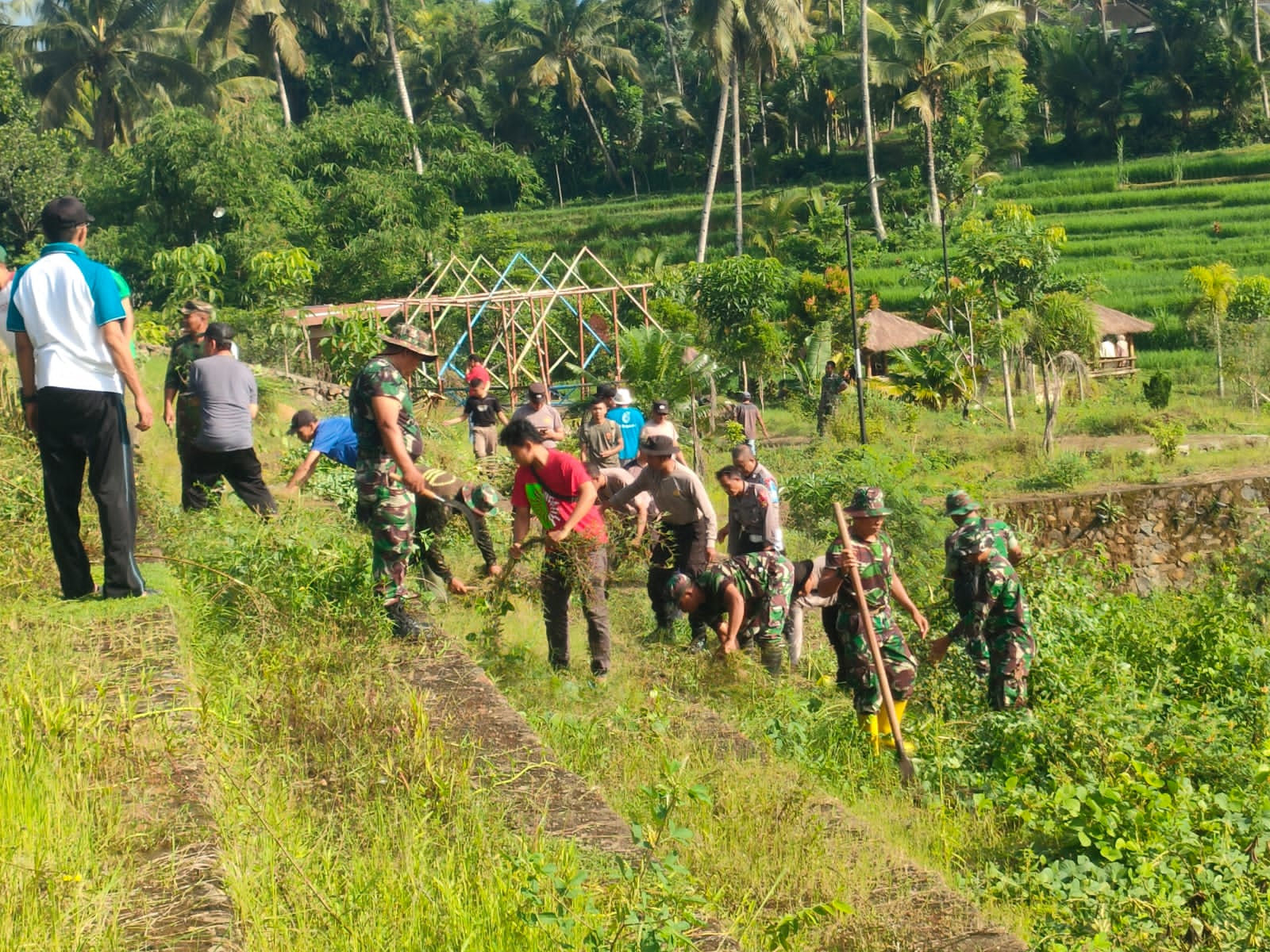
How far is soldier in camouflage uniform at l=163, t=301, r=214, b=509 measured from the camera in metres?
7.50

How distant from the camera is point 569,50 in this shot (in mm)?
50031

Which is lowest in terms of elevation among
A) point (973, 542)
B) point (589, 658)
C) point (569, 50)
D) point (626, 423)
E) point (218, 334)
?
point (589, 658)

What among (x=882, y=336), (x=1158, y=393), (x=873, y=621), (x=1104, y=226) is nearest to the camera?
(x=873, y=621)

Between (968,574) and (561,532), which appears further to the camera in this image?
(968,574)

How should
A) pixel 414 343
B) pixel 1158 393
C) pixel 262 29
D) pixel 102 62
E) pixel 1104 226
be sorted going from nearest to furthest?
1. pixel 414 343
2. pixel 1158 393
3. pixel 102 62
4. pixel 1104 226
5. pixel 262 29

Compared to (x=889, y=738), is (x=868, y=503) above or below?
above

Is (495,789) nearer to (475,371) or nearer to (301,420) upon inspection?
(301,420)

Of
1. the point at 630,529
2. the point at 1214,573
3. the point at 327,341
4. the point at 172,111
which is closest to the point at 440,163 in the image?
the point at 172,111

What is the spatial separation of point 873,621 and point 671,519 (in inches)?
67.1

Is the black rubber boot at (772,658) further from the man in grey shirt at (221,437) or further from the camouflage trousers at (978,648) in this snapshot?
the man in grey shirt at (221,437)

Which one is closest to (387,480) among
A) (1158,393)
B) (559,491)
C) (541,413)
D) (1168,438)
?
(559,491)

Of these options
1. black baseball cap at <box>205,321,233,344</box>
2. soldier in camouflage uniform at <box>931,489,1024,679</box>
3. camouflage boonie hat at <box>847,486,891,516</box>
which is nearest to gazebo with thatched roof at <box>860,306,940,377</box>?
soldier in camouflage uniform at <box>931,489,1024,679</box>

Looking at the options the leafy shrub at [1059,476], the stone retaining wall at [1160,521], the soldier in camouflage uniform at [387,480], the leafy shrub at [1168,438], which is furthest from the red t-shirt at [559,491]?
the leafy shrub at [1168,438]

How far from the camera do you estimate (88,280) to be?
16.2ft
